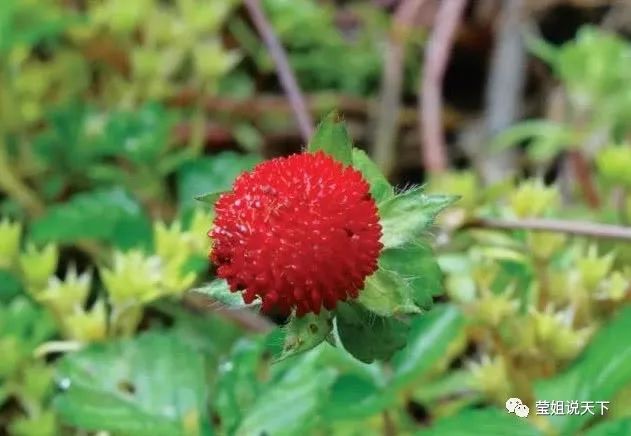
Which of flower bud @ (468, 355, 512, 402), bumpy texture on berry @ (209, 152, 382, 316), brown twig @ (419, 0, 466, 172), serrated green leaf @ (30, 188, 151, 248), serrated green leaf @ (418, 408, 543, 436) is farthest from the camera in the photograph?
brown twig @ (419, 0, 466, 172)

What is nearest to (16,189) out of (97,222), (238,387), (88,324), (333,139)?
(97,222)

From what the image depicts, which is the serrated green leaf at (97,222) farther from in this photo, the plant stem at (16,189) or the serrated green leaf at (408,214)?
the serrated green leaf at (408,214)

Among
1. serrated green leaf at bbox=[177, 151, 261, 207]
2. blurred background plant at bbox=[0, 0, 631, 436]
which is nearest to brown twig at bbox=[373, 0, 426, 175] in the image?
blurred background plant at bbox=[0, 0, 631, 436]

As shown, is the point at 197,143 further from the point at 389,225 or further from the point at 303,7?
the point at 389,225

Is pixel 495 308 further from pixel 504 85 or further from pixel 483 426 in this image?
pixel 504 85

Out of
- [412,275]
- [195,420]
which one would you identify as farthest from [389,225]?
[195,420]

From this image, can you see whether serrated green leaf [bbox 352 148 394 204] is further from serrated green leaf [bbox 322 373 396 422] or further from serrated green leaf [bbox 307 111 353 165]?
serrated green leaf [bbox 322 373 396 422]

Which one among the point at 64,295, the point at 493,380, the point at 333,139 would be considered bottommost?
the point at 493,380
